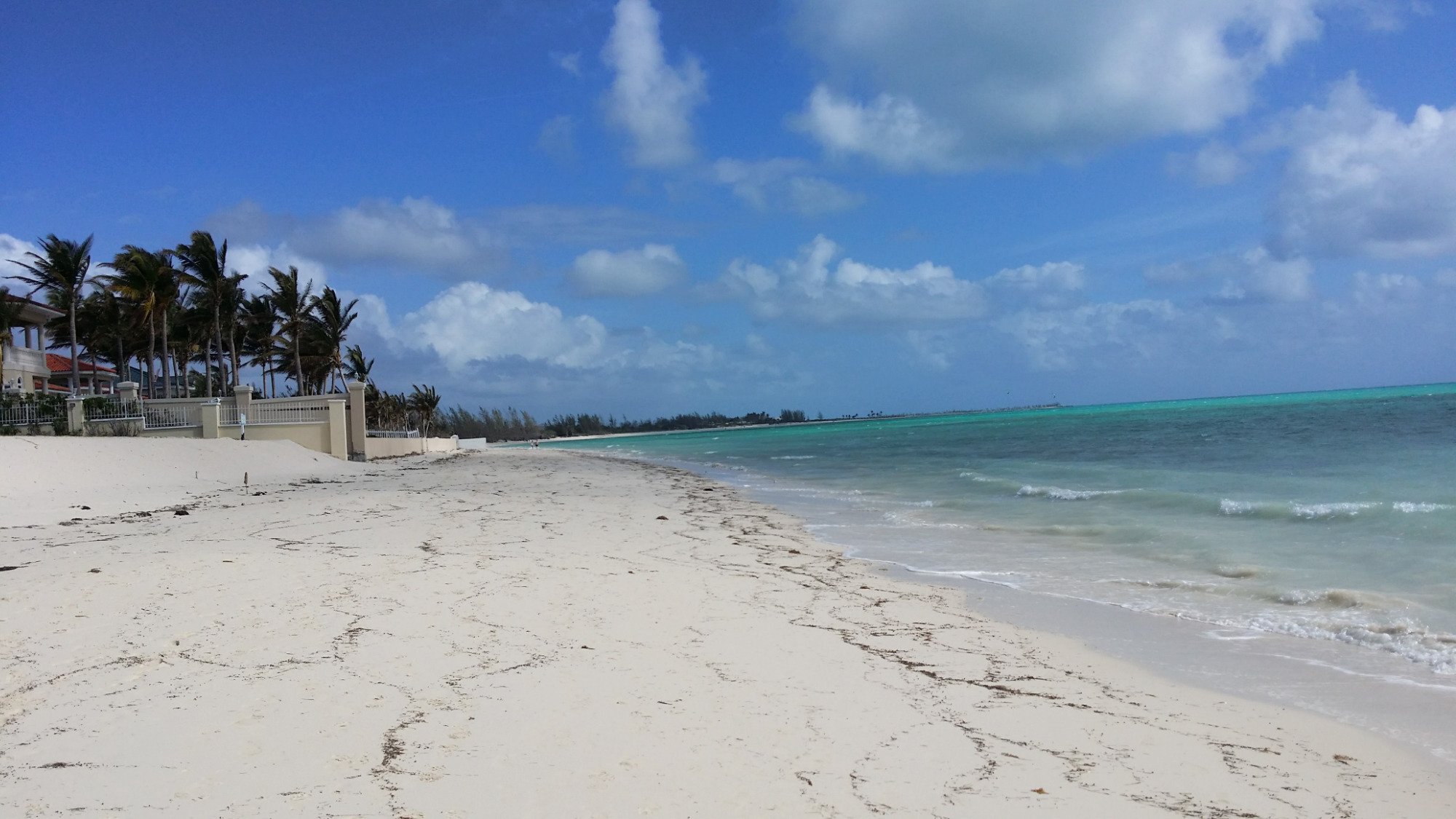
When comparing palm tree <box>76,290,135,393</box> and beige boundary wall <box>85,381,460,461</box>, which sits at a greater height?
palm tree <box>76,290,135,393</box>

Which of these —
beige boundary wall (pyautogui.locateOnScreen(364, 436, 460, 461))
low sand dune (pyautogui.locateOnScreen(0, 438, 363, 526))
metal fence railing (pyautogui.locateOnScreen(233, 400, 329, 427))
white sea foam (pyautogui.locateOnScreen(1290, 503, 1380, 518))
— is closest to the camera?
white sea foam (pyautogui.locateOnScreen(1290, 503, 1380, 518))

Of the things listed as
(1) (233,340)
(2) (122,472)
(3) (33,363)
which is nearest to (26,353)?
(3) (33,363)

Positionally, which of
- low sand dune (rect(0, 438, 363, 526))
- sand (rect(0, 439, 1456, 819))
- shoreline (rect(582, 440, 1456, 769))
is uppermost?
low sand dune (rect(0, 438, 363, 526))

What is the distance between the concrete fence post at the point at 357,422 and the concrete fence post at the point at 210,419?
4.54 metres

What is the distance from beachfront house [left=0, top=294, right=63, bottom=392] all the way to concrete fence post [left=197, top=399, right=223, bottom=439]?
9.91 metres

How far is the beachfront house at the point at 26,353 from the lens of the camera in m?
32.3

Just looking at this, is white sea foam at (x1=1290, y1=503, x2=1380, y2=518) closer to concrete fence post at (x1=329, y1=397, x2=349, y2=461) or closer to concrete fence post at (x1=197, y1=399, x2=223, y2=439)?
concrete fence post at (x1=329, y1=397, x2=349, y2=461)

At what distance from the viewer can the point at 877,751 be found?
3.53 m

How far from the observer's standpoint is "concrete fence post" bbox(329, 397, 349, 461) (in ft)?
88.3

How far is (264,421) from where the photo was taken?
26.4 meters

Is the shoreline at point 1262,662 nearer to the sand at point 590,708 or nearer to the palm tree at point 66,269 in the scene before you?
the sand at point 590,708

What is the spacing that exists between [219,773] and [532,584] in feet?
12.3

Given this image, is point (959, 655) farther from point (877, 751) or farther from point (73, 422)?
point (73, 422)

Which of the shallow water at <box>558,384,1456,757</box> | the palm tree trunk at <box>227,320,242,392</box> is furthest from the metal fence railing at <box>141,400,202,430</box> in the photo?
the shallow water at <box>558,384,1456,757</box>
